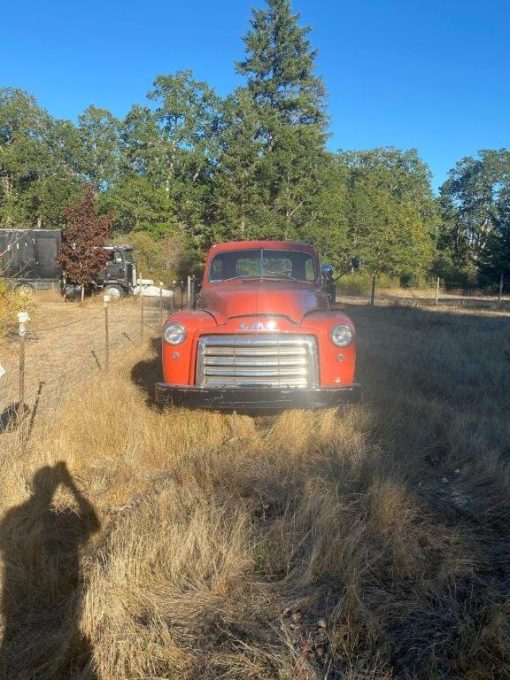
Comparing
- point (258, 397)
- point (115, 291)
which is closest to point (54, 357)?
point (258, 397)

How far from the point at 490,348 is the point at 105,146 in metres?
39.5

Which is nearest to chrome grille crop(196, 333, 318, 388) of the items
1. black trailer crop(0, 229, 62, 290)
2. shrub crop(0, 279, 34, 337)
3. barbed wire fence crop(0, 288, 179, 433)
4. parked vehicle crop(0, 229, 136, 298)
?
barbed wire fence crop(0, 288, 179, 433)

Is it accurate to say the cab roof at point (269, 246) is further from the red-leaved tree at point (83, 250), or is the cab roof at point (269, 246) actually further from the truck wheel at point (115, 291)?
the truck wheel at point (115, 291)

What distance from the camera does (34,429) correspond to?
5.25m

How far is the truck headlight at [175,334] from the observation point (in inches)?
223

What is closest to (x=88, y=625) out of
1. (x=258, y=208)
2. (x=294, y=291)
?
(x=294, y=291)

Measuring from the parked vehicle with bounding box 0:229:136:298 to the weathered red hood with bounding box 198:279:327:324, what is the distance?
1863cm

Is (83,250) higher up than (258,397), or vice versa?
(83,250)

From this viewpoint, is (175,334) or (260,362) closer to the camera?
(260,362)

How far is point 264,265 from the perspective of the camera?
7551 millimetres

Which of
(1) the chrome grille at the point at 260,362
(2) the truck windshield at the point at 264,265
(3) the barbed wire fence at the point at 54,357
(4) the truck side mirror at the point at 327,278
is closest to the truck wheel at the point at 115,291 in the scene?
(3) the barbed wire fence at the point at 54,357

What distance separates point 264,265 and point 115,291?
1814cm

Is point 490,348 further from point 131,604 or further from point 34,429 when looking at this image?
point 131,604

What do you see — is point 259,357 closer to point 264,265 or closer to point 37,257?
point 264,265
